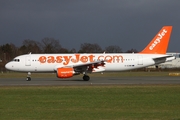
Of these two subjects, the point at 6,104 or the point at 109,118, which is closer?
the point at 109,118

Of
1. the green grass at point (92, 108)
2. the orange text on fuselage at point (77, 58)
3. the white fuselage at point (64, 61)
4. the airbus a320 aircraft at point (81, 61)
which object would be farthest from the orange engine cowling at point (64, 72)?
the green grass at point (92, 108)

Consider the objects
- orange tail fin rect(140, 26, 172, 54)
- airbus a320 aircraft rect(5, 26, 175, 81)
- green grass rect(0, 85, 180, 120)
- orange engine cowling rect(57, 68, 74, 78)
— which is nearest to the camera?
green grass rect(0, 85, 180, 120)

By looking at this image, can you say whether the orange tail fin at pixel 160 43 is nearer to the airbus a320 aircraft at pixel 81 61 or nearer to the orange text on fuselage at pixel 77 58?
the airbus a320 aircraft at pixel 81 61

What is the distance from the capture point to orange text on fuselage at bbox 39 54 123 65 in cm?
4128

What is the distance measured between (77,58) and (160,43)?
9930 mm

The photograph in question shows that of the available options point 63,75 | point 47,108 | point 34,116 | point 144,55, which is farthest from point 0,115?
point 144,55

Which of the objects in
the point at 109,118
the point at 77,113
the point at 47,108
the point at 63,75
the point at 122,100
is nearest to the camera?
the point at 109,118

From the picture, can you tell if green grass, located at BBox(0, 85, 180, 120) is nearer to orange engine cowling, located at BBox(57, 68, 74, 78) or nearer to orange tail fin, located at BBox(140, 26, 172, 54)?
orange engine cowling, located at BBox(57, 68, 74, 78)

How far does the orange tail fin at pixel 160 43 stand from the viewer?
146 ft

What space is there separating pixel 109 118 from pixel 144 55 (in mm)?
29539

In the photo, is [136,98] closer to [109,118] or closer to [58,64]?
[109,118]

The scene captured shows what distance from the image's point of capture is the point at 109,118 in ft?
46.1

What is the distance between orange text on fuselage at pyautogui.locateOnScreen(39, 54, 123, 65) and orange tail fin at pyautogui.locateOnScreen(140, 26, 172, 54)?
439 cm

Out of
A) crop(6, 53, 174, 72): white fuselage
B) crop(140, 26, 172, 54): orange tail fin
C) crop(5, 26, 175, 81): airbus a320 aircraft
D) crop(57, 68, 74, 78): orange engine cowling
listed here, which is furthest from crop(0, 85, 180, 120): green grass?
crop(140, 26, 172, 54): orange tail fin
